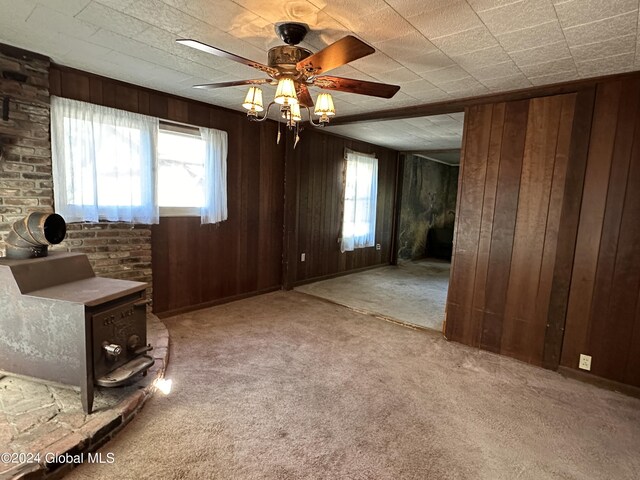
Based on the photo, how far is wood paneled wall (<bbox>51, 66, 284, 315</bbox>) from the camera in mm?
3087

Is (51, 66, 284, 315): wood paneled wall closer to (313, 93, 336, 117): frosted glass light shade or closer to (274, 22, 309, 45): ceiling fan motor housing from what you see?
(274, 22, 309, 45): ceiling fan motor housing

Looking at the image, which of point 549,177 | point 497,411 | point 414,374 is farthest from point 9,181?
point 549,177

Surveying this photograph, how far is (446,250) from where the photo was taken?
818 centimetres

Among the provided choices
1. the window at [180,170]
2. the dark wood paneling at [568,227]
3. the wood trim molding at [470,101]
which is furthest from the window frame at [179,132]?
the dark wood paneling at [568,227]

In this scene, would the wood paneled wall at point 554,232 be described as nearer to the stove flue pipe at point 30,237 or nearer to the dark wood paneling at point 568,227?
the dark wood paneling at point 568,227

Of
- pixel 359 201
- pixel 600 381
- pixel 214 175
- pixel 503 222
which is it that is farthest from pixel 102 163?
pixel 600 381

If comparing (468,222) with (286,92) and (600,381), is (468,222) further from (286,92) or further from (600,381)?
(286,92)

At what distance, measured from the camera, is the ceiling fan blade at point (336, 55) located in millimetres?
1495

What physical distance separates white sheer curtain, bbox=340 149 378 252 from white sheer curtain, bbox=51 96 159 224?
3.25m

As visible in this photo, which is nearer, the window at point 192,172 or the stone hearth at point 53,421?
the stone hearth at point 53,421

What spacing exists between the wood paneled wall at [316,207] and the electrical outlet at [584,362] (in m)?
3.40

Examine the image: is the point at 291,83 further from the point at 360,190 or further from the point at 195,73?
the point at 360,190

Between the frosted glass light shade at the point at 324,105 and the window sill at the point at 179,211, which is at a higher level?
the frosted glass light shade at the point at 324,105

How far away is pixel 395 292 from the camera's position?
4988mm
